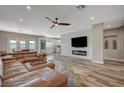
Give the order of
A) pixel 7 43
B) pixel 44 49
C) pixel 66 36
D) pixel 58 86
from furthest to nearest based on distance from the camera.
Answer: pixel 44 49 < pixel 66 36 < pixel 7 43 < pixel 58 86

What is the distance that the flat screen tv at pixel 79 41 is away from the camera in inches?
298

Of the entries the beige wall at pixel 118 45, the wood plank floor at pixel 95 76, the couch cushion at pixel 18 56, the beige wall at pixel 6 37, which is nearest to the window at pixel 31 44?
the beige wall at pixel 6 37

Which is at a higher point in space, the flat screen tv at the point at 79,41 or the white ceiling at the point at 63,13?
the white ceiling at the point at 63,13

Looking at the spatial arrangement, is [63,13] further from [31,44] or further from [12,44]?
[31,44]

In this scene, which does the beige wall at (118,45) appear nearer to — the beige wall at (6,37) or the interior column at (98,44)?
the interior column at (98,44)

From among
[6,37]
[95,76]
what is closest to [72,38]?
[95,76]

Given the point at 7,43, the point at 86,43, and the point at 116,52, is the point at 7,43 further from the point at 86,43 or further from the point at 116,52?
the point at 116,52

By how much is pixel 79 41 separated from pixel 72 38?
3.40 ft

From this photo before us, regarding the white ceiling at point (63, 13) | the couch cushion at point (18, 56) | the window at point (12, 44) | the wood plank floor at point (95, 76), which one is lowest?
the wood plank floor at point (95, 76)

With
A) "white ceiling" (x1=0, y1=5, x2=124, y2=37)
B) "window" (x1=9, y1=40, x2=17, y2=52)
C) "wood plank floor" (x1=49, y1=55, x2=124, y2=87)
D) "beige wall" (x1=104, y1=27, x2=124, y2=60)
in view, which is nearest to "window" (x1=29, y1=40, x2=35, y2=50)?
"window" (x1=9, y1=40, x2=17, y2=52)

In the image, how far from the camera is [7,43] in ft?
30.1

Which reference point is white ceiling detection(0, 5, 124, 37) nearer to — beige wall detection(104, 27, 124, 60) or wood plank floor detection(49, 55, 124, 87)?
beige wall detection(104, 27, 124, 60)
